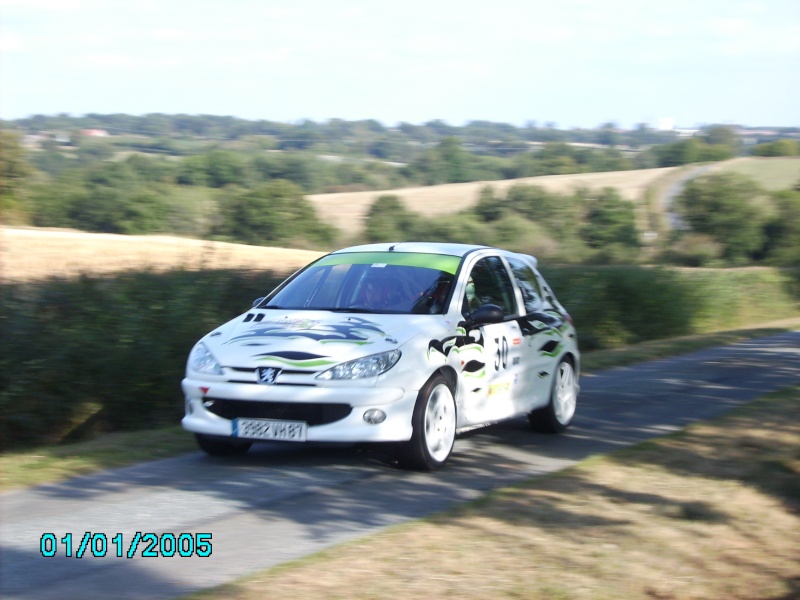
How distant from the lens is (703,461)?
852 centimetres

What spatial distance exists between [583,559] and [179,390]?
6.05 meters

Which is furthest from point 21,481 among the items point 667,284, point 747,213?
point 747,213

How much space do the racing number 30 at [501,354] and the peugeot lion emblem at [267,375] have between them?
216 cm

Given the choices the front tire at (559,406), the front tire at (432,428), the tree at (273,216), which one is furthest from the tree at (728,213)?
the front tire at (432,428)

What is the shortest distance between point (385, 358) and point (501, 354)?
1.65m

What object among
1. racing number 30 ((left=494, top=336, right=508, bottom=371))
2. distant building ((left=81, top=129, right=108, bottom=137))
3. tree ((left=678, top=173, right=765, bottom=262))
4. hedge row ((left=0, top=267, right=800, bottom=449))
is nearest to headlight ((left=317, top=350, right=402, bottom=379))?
racing number 30 ((left=494, top=336, right=508, bottom=371))

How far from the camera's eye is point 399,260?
9086mm

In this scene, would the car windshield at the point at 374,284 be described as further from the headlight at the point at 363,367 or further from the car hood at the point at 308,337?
the headlight at the point at 363,367

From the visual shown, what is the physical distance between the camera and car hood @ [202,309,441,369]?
758cm

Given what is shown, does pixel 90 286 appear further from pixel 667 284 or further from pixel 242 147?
pixel 242 147

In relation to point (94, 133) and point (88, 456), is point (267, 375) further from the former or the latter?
point (94, 133)

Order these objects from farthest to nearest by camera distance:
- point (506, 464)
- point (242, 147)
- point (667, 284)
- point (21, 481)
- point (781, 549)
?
point (242, 147) < point (667, 284) < point (506, 464) < point (21, 481) < point (781, 549)

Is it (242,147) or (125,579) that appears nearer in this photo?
(125,579)

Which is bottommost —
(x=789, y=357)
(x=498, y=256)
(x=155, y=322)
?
(x=789, y=357)
